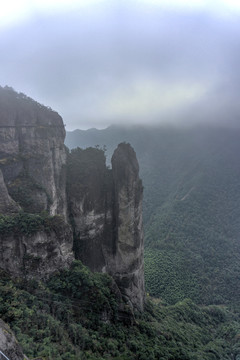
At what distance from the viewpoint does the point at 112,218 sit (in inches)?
1107

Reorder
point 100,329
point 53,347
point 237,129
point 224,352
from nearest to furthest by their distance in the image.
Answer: point 53,347
point 100,329
point 224,352
point 237,129

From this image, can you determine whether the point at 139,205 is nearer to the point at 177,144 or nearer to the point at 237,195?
the point at 237,195

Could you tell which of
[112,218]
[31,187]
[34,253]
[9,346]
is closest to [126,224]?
[112,218]

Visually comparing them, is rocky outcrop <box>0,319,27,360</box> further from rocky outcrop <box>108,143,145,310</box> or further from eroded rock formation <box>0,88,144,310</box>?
rocky outcrop <box>108,143,145,310</box>

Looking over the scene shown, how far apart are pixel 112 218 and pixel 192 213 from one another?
66.0m

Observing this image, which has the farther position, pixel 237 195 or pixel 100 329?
pixel 237 195

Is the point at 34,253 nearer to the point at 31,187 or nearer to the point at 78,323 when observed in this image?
the point at 78,323

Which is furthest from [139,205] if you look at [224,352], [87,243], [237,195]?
[237,195]

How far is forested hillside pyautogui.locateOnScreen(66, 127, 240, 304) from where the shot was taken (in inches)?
2160

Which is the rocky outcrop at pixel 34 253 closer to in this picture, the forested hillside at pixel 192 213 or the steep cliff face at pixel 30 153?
the steep cliff face at pixel 30 153

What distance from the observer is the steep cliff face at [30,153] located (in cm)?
2108

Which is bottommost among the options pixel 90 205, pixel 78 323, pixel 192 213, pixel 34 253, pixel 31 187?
pixel 192 213

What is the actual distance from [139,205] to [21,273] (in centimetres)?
1632

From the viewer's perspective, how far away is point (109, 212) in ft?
92.2
